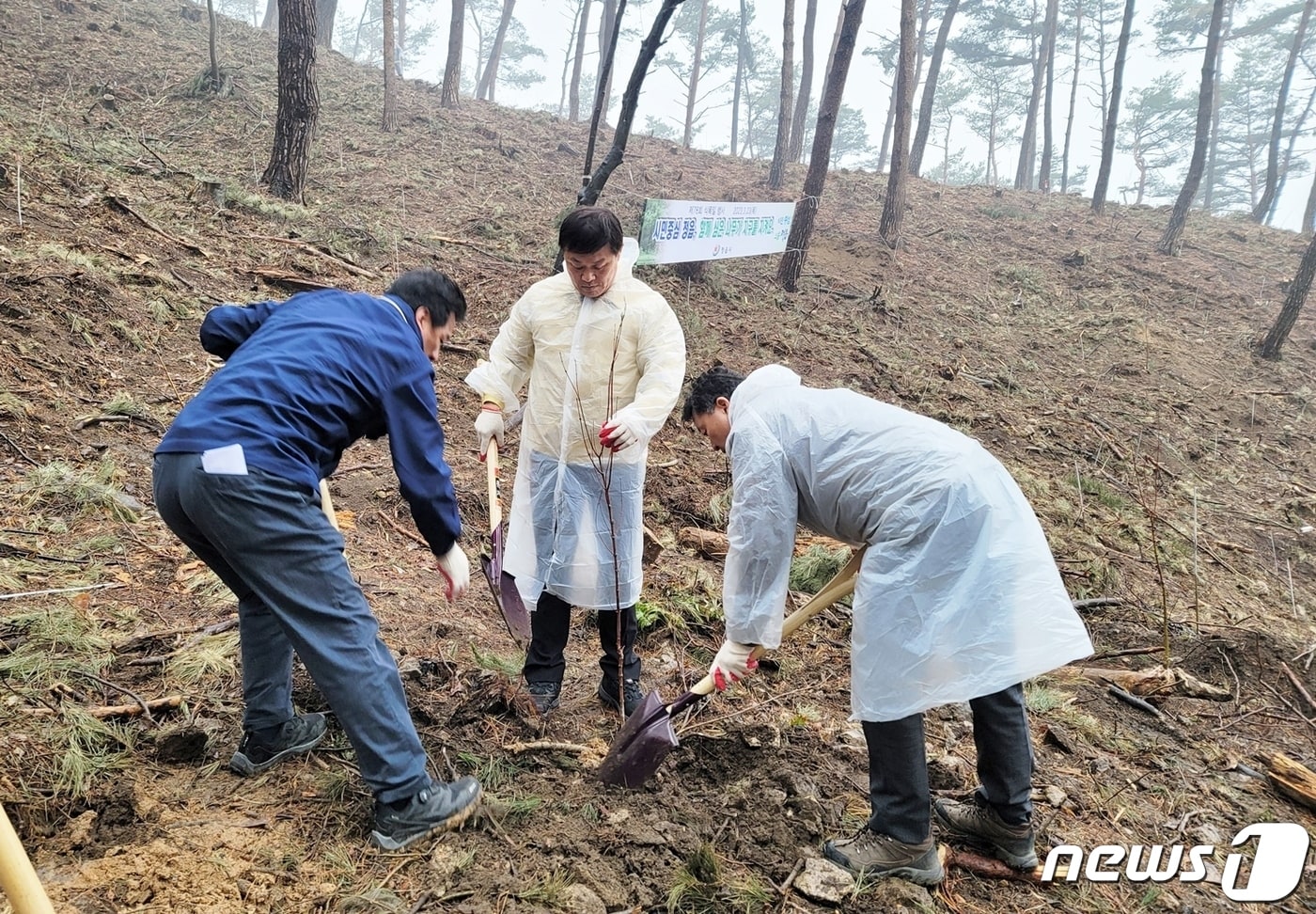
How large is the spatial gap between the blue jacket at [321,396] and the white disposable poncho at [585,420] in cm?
76

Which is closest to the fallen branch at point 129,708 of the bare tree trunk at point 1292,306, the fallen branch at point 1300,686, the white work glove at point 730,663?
the white work glove at point 730,663

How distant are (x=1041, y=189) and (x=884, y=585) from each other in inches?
883

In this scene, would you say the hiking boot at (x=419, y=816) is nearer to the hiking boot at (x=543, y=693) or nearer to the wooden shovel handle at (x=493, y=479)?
the hiking boot at (x=543, y=693)

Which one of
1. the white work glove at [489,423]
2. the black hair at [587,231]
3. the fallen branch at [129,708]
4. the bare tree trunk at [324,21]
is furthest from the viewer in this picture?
the bare tree trunk at [324,21]

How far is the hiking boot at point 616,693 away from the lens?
9.92ft

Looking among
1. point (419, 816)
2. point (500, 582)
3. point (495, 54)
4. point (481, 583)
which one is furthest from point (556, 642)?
point (495, 54)

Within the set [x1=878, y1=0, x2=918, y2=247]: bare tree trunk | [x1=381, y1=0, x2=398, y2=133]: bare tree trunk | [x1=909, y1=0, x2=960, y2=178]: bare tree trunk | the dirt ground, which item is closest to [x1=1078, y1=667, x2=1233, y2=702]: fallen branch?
the dirt ground

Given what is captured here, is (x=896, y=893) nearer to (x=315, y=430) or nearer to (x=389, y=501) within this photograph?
(x=315, y=430)

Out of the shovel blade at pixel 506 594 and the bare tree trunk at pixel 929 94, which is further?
the bare tree trunk at pixel 929 94

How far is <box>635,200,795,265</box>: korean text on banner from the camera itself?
624 centimetres

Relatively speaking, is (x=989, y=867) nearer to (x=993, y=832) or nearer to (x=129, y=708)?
(x=993, y=832)

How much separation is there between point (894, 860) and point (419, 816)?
1.39 metres

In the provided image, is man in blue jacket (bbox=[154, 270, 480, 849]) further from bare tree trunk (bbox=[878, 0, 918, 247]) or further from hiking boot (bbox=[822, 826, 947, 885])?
bare tree trunk (bbox=[878, 0, 918, 247])

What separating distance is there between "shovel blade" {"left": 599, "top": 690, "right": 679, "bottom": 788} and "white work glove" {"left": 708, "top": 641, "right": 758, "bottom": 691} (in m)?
0.22
